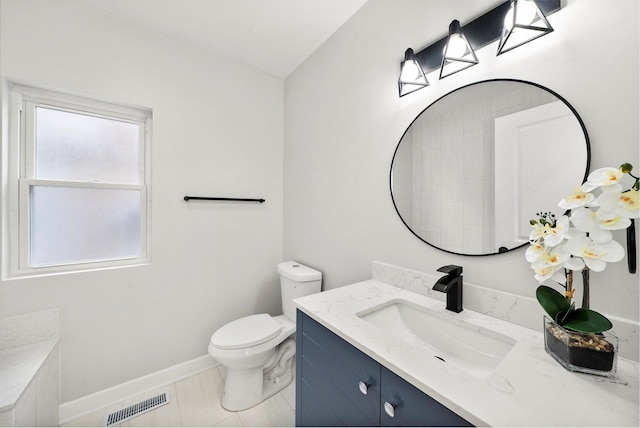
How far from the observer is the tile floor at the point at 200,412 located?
143cm

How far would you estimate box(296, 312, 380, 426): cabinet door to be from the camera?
0.77 meters

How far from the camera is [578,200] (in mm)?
641

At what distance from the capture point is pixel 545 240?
26.9 inches

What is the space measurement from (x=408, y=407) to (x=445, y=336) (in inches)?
15.9

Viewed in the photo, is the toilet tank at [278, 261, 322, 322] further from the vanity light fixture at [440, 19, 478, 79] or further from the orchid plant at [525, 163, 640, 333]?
the vanity light fixture at [440, 19, 478, 79]

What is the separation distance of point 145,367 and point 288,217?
4.75ft

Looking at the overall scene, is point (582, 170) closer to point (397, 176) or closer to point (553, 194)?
point (553, 194)

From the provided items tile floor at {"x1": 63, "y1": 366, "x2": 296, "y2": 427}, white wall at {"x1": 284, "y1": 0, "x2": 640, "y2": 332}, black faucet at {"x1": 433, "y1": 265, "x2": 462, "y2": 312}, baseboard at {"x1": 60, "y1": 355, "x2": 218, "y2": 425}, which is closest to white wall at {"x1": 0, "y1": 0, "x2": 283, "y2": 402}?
baseboard at {"x1": 60, "y1": 355, "x2": 218, "y2": 425}

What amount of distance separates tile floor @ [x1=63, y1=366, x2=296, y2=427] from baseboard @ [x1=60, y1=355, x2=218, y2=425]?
1.2 inches

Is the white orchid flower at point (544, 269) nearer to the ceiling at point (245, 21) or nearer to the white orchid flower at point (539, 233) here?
the white orchid flower at point (539, 233)

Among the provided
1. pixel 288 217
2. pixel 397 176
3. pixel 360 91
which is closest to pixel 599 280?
pixel 397 176

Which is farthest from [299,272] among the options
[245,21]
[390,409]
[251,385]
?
[245,21]

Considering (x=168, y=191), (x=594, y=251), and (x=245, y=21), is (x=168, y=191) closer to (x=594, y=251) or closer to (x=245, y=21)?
(x=245, y=21)

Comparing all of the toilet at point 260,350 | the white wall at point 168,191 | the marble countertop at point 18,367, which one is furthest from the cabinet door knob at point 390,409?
the white wall at point 168,191
